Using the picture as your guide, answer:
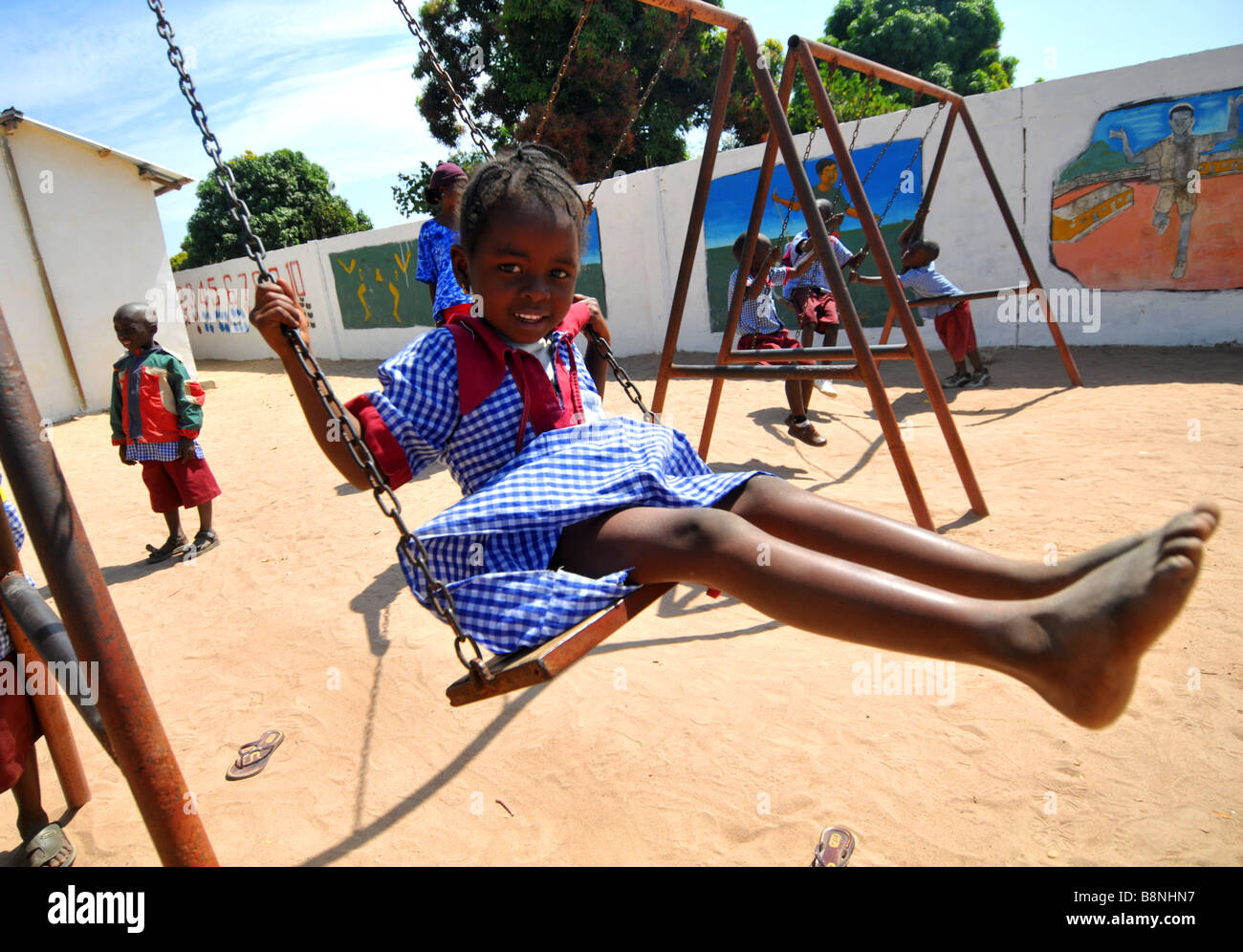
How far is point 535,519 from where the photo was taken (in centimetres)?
A: 164

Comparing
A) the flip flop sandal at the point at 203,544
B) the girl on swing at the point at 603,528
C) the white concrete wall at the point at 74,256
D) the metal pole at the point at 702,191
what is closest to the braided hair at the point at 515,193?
the girl on swing at the point at 603,528

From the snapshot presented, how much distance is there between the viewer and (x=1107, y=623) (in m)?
1.14

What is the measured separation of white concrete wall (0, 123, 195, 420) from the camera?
9.85 m

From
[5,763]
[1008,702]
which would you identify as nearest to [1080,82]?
[1008,702]

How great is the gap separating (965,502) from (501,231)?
3197 mm

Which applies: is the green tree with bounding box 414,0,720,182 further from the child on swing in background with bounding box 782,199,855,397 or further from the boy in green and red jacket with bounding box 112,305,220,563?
the boy in green and red jacket with bounding box 112,305,220,563

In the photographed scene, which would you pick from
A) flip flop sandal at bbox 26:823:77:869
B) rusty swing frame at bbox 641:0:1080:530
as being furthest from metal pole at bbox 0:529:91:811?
rusty swing frame at bbox 641:0:1080:530

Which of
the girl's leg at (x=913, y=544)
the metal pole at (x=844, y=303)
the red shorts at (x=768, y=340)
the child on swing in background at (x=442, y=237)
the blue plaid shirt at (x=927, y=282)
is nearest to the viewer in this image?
the girl's leg at (x=913, y=544)

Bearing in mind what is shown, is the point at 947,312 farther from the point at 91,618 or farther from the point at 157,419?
the point at 91,618

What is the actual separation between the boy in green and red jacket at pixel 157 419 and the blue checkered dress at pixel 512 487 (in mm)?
3423

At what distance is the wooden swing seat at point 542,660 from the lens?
141cm

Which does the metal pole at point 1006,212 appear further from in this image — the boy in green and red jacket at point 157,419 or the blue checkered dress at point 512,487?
the boy in green and red jacket at point 157,419

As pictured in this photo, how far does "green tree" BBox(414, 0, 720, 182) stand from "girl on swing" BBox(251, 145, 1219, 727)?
1294 cm

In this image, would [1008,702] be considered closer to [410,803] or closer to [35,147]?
[410,803]
